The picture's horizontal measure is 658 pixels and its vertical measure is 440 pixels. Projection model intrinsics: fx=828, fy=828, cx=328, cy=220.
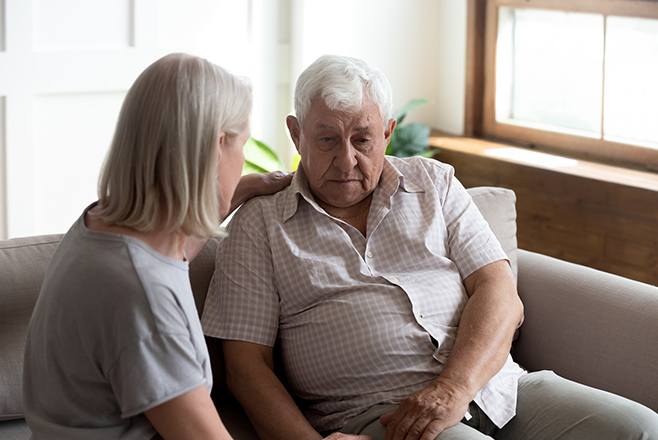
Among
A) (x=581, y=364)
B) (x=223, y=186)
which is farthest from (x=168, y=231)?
(x=581, y=364)

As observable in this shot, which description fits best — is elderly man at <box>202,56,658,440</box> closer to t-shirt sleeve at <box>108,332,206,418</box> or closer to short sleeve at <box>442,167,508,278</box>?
short sleeve at <box>442,167,508,278</box>

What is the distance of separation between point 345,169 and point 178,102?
74cm

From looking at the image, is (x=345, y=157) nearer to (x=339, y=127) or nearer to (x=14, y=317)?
(x=339, y=127)

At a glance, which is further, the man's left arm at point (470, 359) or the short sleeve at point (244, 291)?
the short sleeve at point (244, 291)

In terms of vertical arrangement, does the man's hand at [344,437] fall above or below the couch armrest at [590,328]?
below

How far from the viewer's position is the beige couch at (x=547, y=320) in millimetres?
1676

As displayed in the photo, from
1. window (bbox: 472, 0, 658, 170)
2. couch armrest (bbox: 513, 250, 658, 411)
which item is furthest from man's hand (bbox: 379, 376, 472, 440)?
window (bbox: 472, 0, 658, 170)

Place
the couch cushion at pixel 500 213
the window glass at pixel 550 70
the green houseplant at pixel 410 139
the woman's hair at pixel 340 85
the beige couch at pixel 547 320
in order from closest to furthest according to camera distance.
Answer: the beige couch at pixel 547 320
the woman's hair at pixel 340 85
the couch cushion at pixel 500 213
the window glass at pixel 550 70
the green houseplant at pixel 410 139

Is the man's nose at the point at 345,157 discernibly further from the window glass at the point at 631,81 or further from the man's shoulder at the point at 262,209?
the window glass at the point at 631,81

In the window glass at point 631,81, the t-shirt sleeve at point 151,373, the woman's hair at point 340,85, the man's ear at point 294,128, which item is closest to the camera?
the t-shirt sleeve at point 151,373

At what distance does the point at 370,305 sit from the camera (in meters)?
1.74

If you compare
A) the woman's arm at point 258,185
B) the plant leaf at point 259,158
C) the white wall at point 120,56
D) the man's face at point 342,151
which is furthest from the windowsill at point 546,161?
the woman's arm at point 258,185

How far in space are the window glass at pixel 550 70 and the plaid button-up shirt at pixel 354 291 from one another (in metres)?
1.71

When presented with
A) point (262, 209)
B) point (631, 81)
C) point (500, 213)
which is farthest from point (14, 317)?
point (631, 81)
